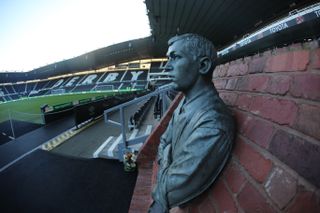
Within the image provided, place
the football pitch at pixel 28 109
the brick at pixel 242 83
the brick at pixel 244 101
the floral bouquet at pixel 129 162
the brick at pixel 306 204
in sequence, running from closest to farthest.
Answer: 1. the brick at pixel 306 204
2. the brick at pixel 244 101
3. the brick at pixel 242 83
4. the floral bouquet at pixel 129 162
5. the football pitch at pixel 28 109

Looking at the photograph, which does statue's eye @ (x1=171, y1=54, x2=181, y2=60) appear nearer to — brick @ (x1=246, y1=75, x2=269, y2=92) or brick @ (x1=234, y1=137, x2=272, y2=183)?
brick @ (x1=246, y1=75, x2=269, y2=92)

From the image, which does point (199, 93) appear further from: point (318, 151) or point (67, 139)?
point (67, 139)

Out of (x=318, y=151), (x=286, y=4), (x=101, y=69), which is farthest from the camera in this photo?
(x=101, y=69)

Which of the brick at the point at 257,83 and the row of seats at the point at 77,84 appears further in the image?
the row of seats at the point at 77,84

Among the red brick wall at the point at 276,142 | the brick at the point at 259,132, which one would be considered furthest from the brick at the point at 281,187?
the brick at the point at 259,132

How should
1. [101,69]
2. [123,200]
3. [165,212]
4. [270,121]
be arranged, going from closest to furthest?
[270,121]
[165,212]
[123,200]
[101,69]

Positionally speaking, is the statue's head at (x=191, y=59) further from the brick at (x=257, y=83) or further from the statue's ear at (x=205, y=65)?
the brick at (x=257, y=83)

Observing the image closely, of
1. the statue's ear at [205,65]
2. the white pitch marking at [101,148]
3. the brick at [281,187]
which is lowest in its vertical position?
the white pitch marking at [101,148]

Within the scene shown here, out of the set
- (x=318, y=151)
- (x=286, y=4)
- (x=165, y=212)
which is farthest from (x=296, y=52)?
(x=286, y=4)

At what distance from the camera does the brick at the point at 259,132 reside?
3.08 feet

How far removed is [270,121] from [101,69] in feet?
170

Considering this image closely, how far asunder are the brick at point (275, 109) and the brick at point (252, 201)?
0.29 m

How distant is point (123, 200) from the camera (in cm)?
428

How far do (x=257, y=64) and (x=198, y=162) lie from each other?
0.61 m
